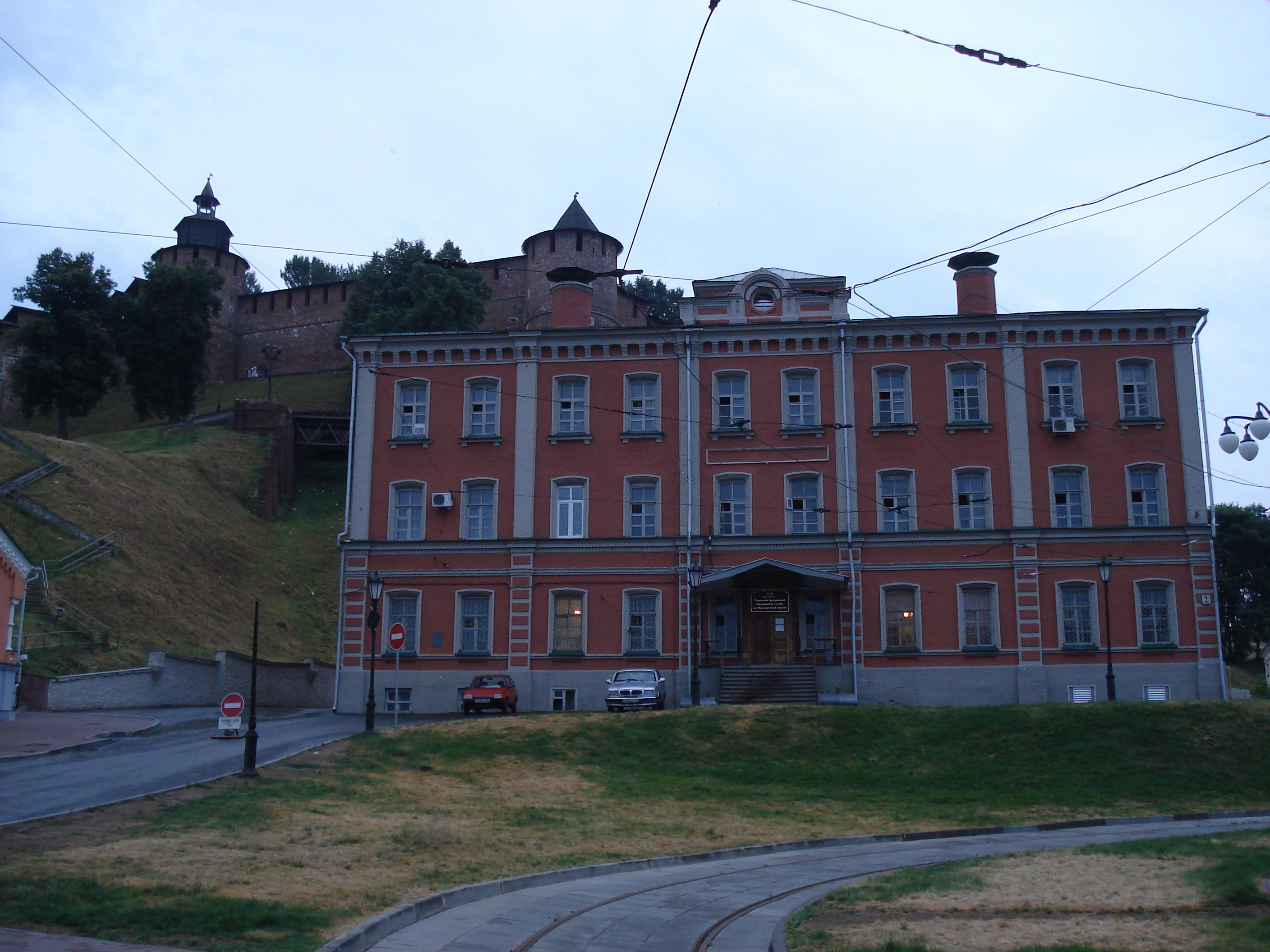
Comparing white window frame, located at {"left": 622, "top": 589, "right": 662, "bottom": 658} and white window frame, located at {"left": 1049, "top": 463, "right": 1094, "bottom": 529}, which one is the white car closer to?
white window frame, located at {"left": 622, "top": 589, "right": 662, "bottom": 658}

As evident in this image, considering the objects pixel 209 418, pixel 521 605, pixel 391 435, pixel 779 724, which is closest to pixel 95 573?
pixel 391 435

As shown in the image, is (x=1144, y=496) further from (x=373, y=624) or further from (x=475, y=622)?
(x=373, y=624)

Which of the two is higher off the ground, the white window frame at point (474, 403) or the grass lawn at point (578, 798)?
the white window frame at point (474, 403)

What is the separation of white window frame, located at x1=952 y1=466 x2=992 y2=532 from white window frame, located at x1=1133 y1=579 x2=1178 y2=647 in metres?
4.72

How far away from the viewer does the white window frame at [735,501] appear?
37688 mm

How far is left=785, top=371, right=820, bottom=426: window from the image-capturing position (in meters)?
38.2

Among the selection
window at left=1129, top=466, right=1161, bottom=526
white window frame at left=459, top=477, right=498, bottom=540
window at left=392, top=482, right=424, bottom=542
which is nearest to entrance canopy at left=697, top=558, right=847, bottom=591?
white window frame at left=459, top=477, right=498, bottom=540

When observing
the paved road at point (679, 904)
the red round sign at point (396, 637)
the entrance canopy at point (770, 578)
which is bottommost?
the paved road at point (679, 904)

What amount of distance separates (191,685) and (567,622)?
1225cm

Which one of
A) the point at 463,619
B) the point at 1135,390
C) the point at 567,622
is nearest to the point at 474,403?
the point at 463,619

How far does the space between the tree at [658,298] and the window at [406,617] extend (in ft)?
190

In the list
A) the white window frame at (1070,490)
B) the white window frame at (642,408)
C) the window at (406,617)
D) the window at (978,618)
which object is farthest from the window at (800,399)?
the window at (406,617)

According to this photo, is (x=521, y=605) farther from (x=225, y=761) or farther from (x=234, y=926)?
(x=234, y=926)

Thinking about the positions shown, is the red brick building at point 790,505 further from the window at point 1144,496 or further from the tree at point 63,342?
the tree at point 63,342
